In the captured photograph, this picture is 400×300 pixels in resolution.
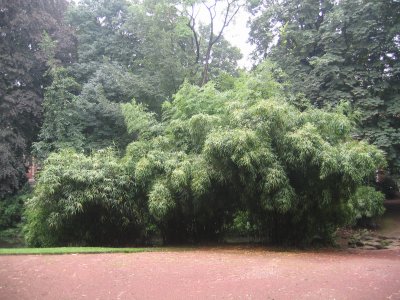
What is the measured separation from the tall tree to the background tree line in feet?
0.20

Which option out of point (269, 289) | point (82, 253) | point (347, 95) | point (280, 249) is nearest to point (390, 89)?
point (347, 95)

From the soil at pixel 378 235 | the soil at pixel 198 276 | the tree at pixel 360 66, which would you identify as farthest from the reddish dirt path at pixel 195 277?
the tree at pixel 360 66

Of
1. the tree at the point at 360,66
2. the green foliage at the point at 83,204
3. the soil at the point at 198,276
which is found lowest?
the soil at the point at 198,276

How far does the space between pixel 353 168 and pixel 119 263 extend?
560cm

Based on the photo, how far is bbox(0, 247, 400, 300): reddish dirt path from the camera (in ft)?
17.7

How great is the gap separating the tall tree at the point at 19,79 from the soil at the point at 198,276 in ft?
29.3

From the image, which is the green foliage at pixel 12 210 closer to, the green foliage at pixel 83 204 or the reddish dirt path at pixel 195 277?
the green foliage at pixel 83 204

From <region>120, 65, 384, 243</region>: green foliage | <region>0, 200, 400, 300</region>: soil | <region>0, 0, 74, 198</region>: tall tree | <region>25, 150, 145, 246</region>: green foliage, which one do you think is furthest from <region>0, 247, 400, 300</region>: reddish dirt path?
<region>0, 0, 74, 198</region>: tall tree

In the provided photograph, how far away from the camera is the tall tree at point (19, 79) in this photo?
1495 cm

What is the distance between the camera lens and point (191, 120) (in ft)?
33.0

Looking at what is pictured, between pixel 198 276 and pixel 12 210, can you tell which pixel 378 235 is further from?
pixel 12 210

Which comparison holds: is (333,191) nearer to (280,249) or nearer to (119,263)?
(280,249)

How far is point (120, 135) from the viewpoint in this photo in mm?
16812

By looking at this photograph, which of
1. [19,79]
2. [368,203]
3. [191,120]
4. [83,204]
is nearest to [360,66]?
[368,203]
